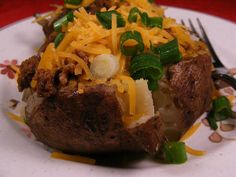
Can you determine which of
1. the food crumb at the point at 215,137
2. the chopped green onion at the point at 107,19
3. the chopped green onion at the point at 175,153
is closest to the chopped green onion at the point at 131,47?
the chopped green onion at the point at 107,19

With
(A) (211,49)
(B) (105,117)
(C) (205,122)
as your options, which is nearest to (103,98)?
(B) (105,117)

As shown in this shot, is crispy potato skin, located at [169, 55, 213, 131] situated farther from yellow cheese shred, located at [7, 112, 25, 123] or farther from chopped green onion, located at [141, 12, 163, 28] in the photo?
yellow cheese shred, located at [7, 112, 25, 123]

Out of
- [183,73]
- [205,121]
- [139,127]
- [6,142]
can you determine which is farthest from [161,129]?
[6,142]

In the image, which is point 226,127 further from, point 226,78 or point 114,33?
point 114,33

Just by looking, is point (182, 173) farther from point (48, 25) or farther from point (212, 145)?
point (48, 25)

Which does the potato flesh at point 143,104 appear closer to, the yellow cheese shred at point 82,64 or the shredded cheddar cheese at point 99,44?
the shredded cheddar cheese at point 99,44

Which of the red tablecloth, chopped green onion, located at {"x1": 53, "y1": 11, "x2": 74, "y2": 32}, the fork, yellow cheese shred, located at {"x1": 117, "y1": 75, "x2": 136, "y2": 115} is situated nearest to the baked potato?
yellow cheese shred, located at {"x1": 117, "y1": 75, "x2": 136, "y2": 115}
